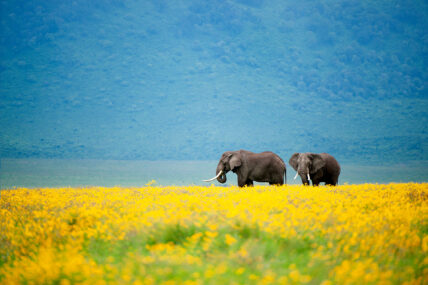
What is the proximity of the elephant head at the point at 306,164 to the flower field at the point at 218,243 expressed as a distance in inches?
315

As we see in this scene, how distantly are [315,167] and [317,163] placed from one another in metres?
0.23

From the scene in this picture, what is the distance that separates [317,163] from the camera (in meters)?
21.7

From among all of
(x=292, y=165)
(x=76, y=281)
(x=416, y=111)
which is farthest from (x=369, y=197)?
(x=416, y=111)

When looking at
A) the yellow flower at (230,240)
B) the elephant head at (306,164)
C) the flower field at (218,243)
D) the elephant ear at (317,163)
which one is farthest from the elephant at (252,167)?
the yellow flower at (230,240)

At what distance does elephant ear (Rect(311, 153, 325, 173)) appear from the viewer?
21.7m

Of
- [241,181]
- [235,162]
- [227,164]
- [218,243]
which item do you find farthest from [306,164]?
[218,243]

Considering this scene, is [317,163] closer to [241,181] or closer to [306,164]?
[306,164]

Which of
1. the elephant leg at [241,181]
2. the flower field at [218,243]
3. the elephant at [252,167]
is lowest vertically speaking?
the flower field at [218,243]

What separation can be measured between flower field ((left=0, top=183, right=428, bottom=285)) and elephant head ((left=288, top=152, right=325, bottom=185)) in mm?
7993

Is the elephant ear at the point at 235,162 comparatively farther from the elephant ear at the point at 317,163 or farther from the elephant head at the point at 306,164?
the elephant ear at the point at 317,163

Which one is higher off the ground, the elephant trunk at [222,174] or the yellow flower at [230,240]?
the elephant trunk at [222,174]

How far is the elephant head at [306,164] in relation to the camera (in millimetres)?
21141

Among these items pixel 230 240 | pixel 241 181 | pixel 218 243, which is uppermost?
pixel 241 181

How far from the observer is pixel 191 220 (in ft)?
30.6
